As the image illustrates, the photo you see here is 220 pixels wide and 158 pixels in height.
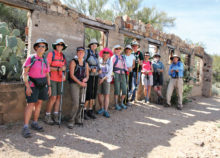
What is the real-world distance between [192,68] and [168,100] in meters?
4.82

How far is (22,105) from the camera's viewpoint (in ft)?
13.4

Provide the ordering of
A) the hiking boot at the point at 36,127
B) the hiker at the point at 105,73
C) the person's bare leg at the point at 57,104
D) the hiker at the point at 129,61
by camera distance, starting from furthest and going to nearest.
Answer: the hiker at the point at 129,61, the hiker at the point at 105,73, the person's bare leg at the point at 57,104, the hiking boot at the point at 36,127

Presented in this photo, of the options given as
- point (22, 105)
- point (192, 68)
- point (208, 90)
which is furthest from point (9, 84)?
point (208, 90)

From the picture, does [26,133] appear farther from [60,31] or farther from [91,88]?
[60,31]

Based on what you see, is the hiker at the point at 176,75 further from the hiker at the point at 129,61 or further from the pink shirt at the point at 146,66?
the hiker at the point at 129,61

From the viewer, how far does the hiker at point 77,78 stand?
414 cm

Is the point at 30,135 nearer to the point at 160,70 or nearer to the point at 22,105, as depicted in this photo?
the point at 22,105

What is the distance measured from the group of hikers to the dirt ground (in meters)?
Result: 0.30

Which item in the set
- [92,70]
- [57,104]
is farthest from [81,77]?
[57,104]

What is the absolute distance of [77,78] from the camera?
421 centimetres

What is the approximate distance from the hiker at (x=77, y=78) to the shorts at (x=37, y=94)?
0.67 meters

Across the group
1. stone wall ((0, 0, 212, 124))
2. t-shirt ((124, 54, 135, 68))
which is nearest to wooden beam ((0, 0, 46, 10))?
stone wall ((0, 0, 212, 124))

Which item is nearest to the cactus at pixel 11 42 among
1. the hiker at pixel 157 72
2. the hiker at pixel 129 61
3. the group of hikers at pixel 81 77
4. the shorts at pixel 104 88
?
the group of hikers at pixel 81 77

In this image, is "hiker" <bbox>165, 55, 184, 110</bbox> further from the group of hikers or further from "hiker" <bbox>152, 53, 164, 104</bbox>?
"hiker" <bbox>152, 53, 164, 104</bbox>
